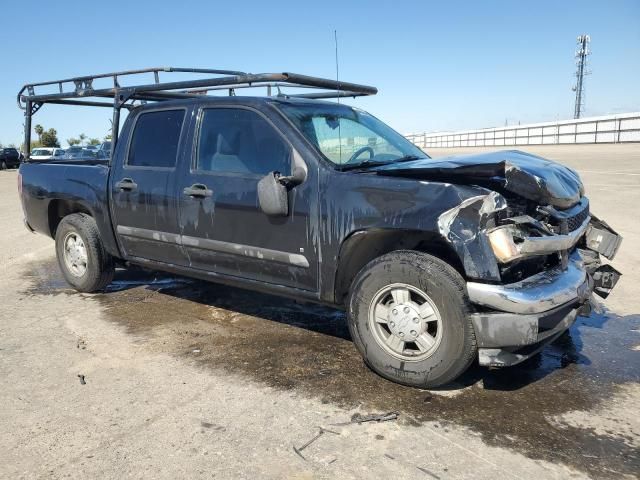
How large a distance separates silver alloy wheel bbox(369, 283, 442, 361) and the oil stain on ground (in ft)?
0.86

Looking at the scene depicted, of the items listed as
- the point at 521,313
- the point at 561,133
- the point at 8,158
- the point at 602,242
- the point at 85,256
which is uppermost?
the point at 602,242

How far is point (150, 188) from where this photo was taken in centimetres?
469

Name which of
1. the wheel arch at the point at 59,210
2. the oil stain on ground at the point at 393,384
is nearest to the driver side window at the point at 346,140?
the oil stain on ground at the point at 393,384

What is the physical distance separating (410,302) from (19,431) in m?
2.31

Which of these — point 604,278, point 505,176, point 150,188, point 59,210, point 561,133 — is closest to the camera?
point 505,176

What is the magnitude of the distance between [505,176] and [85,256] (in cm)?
432

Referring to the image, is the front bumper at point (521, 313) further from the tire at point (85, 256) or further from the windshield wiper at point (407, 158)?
the tire at point (85, 256)

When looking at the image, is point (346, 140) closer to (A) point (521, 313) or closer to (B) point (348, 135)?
(B) point (348, 135)

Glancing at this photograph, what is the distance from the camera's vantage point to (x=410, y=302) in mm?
3350

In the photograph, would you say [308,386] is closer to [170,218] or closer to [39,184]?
[170,218]

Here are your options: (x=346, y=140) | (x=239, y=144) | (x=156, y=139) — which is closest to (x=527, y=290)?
(x=346, y=140)

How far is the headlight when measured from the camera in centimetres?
299

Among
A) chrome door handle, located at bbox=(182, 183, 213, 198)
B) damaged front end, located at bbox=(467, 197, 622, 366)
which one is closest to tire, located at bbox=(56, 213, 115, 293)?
chrome door handle, located at bbox=(182, 183, 213, 198)

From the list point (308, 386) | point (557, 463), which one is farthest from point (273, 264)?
point (557, 463)
